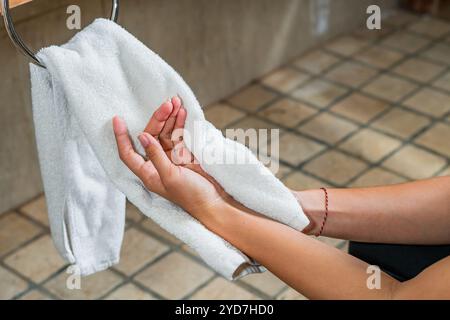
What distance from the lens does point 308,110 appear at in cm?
240

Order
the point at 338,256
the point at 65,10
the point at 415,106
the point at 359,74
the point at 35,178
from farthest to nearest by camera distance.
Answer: the point at 359,74 < the point at 415,106 < the point at 35,178 < the point at 65,10 < the point at 338,256

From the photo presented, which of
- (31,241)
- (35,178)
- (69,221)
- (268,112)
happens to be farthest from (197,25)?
(69,221)

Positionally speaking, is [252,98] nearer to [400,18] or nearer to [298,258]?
[400,18]

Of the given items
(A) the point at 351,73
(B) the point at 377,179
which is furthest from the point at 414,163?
(A) the point at 351,73

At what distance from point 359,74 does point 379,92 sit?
0.13 metres

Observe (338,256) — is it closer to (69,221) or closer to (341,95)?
(69,221)

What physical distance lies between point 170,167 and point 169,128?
67mm

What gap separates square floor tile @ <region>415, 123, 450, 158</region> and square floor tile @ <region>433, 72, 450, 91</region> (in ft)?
0.75

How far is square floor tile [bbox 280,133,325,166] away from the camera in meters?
2.18

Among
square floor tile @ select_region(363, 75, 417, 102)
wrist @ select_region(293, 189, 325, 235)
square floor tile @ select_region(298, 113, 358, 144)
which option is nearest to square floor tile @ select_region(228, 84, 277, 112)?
square floor tile @ select_region(298, 113, 358, 144)

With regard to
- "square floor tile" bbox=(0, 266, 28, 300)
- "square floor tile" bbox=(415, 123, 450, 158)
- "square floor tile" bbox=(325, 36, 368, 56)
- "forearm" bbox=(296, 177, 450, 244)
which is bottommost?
"square floor tile" bbox=(415, 123, 450, 158)

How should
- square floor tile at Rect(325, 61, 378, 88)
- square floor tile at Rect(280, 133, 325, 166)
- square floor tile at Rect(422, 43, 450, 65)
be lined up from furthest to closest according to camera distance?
square floor tile at Rect(422, 43, 450, 65) < square floor tile at Rect(325, 61, 378, 88) < square floor tile at Rect(280, 133, 325, 166)

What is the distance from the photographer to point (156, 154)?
109 cm

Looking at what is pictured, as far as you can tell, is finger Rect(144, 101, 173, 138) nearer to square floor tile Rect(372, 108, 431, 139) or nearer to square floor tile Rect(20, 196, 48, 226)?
square floor tile Rect(20, 196, 48, 226)
